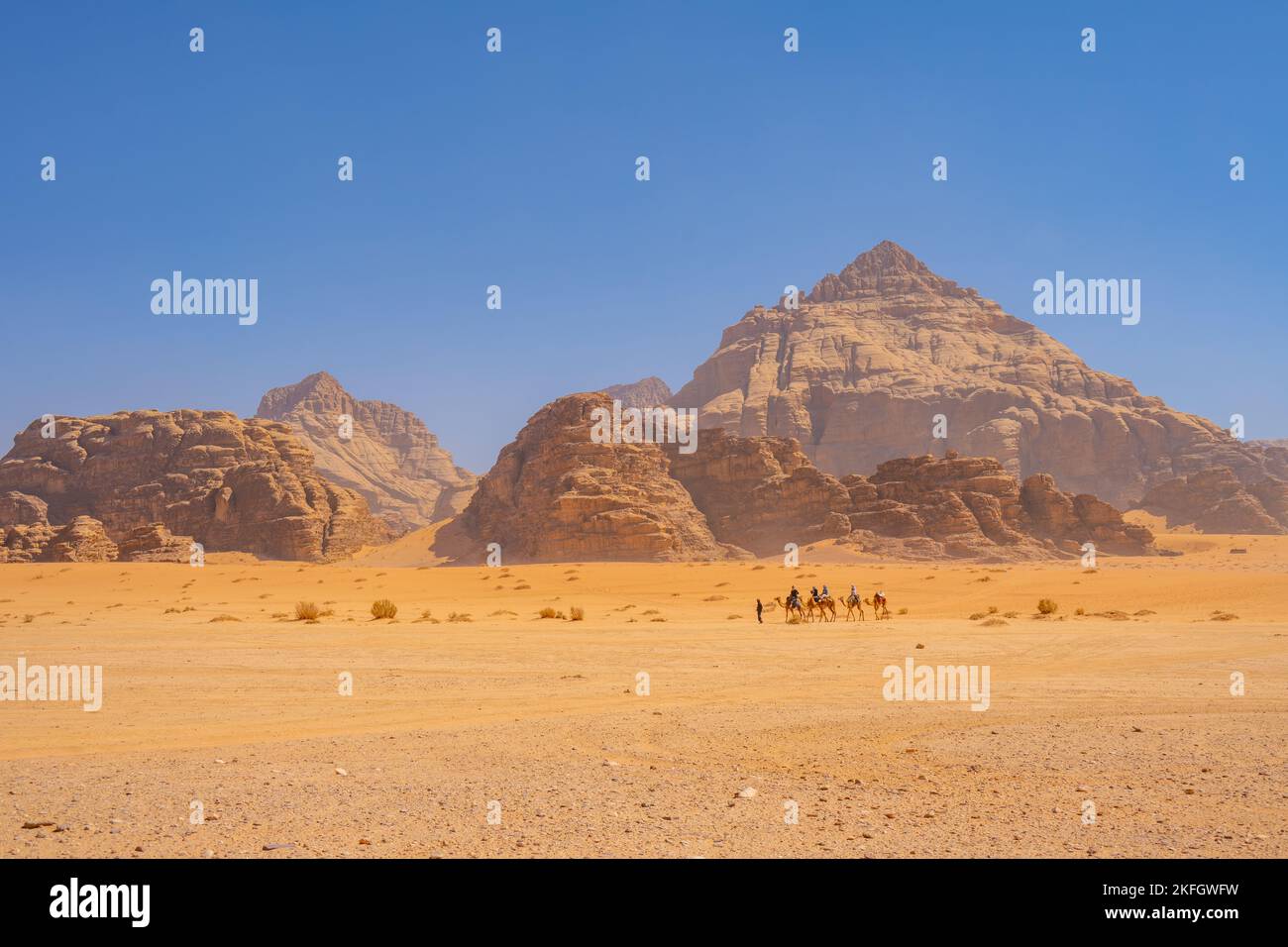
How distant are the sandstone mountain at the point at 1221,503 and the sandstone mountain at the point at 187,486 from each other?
94644mm

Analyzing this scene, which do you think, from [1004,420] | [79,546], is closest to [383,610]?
[79,546]

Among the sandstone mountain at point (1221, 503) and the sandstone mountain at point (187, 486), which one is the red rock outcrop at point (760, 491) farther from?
the sandstone mountain at point (1221, 503)

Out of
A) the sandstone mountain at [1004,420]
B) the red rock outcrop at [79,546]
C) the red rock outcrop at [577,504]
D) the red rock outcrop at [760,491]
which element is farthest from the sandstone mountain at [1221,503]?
the red rock outcrop at [79,546]

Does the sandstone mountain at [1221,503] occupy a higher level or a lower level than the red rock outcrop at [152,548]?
higher

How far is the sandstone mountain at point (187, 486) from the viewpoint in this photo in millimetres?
96125

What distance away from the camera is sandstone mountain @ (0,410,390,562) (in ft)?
315

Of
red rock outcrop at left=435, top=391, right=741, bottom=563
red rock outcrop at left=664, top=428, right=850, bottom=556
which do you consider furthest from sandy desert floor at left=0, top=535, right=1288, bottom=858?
red rock outcrop at left=664, top=428, right=850, bottom=556

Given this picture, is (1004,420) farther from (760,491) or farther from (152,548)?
(152,548)

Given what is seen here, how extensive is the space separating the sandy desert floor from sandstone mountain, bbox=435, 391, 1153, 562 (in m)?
61.7

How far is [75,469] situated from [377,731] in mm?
118037

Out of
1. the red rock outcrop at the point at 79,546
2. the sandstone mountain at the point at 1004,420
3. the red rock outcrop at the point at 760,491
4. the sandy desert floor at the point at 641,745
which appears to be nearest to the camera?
the sandy desert floor at the point at 641,745

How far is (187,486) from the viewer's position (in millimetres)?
104750

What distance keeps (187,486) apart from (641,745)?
10646cm
